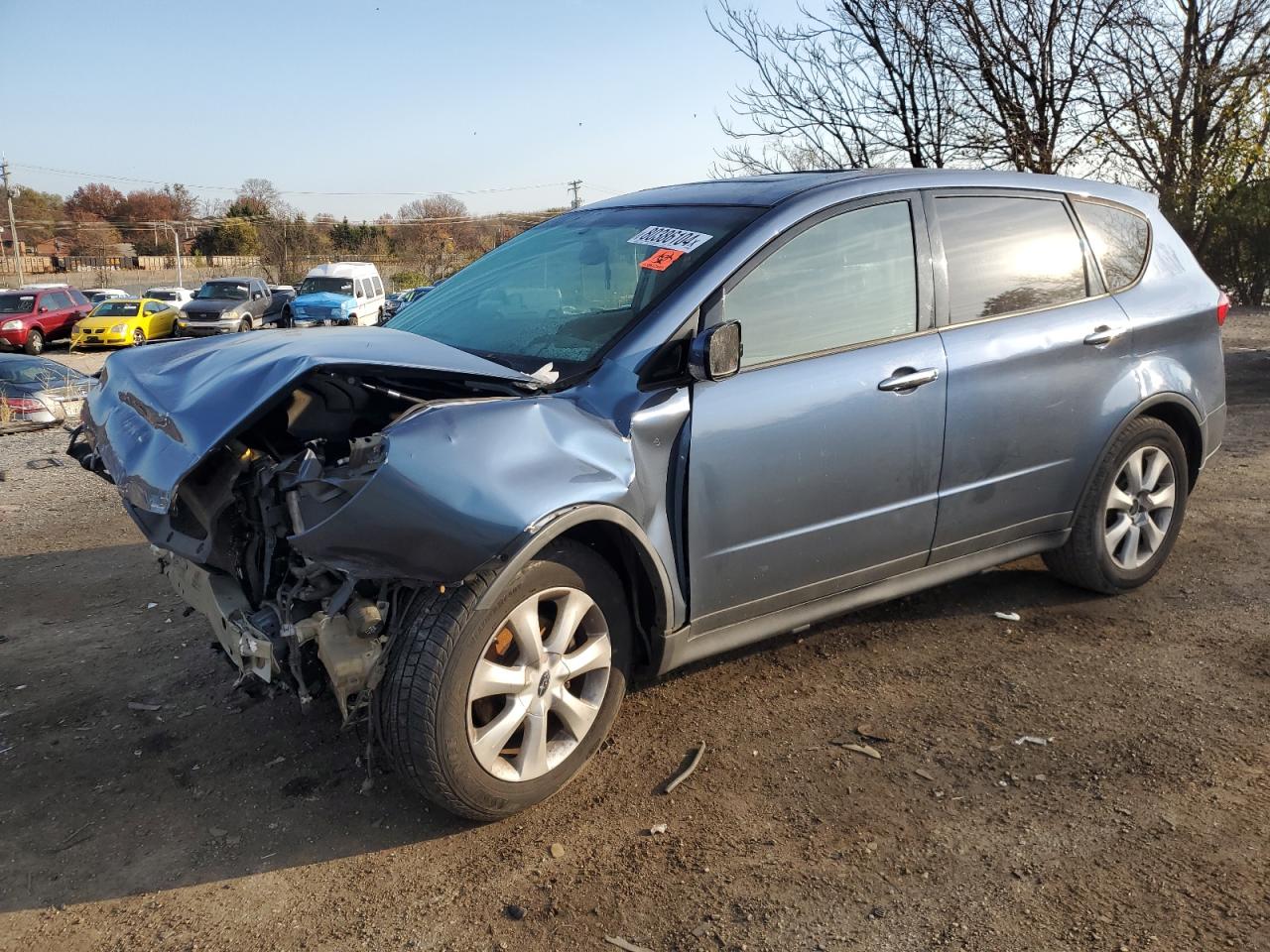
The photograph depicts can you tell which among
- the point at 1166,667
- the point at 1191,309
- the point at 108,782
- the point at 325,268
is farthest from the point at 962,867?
the point at 325,268

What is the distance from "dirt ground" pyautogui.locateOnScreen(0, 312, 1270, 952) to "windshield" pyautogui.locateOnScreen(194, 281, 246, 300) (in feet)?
92.3

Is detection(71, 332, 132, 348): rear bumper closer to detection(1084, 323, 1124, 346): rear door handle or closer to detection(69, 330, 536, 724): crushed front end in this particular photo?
detection(69, 330, 536, 724): crushed front end

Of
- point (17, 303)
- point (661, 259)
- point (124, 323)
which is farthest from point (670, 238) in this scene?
point (17, 303)

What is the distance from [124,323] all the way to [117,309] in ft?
3.76

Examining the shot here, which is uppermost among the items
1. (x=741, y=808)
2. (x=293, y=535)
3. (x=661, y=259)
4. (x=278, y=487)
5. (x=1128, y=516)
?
(x=661, y=259)

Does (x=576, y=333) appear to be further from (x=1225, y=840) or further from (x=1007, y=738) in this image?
(x=1225, y=840)

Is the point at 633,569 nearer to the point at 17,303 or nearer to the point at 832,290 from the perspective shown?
the point at 832,290

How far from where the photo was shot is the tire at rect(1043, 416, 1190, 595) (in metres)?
4.21

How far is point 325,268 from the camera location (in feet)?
99.1

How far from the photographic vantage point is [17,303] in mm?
27297

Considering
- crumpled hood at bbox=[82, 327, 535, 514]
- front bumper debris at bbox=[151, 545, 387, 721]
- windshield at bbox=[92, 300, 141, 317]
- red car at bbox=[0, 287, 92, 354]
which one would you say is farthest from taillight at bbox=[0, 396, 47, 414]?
windshield at bbox=[92, 300, 141, 317]

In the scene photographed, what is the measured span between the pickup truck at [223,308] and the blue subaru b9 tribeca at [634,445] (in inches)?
1078

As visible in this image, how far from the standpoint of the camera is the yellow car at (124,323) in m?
26.4

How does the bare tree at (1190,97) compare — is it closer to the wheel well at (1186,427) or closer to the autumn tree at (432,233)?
the wheel well at (1186,427)
